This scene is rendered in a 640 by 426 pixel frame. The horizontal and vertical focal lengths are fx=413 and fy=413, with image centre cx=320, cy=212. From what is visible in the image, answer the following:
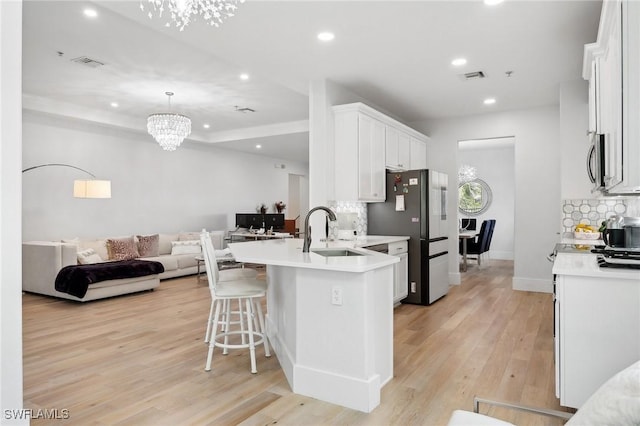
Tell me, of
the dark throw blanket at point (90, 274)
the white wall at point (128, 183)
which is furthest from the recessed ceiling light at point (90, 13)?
the white wall at point (128, 183)

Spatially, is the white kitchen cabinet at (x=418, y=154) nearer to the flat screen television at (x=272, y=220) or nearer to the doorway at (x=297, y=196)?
the flat screen television at (x=272, y=220)

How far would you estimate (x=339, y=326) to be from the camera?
8.30 feet

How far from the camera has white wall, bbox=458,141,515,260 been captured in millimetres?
10289

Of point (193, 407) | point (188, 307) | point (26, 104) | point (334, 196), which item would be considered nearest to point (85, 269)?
point (188, 307)

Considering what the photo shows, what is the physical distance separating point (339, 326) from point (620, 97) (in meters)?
1.89

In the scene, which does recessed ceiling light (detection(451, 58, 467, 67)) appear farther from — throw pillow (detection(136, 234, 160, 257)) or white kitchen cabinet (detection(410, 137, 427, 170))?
throw pillow (detection(136, 234, 160, 257))

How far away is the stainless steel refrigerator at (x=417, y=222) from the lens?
5.22 metres

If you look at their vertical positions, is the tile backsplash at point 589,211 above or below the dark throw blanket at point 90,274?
above

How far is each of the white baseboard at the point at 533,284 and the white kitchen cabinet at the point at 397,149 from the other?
2.40 metres

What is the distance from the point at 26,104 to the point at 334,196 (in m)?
4.72

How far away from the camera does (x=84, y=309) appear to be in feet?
16.8

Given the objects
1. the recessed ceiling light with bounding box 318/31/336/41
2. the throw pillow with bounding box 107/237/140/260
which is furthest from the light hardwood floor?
the recessed ceiling light with bounding box 318/31/336/41

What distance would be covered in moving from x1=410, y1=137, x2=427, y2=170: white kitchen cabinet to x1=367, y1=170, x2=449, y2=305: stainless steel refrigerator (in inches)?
31.2

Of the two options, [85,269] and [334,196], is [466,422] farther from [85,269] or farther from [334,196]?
[85,269]
